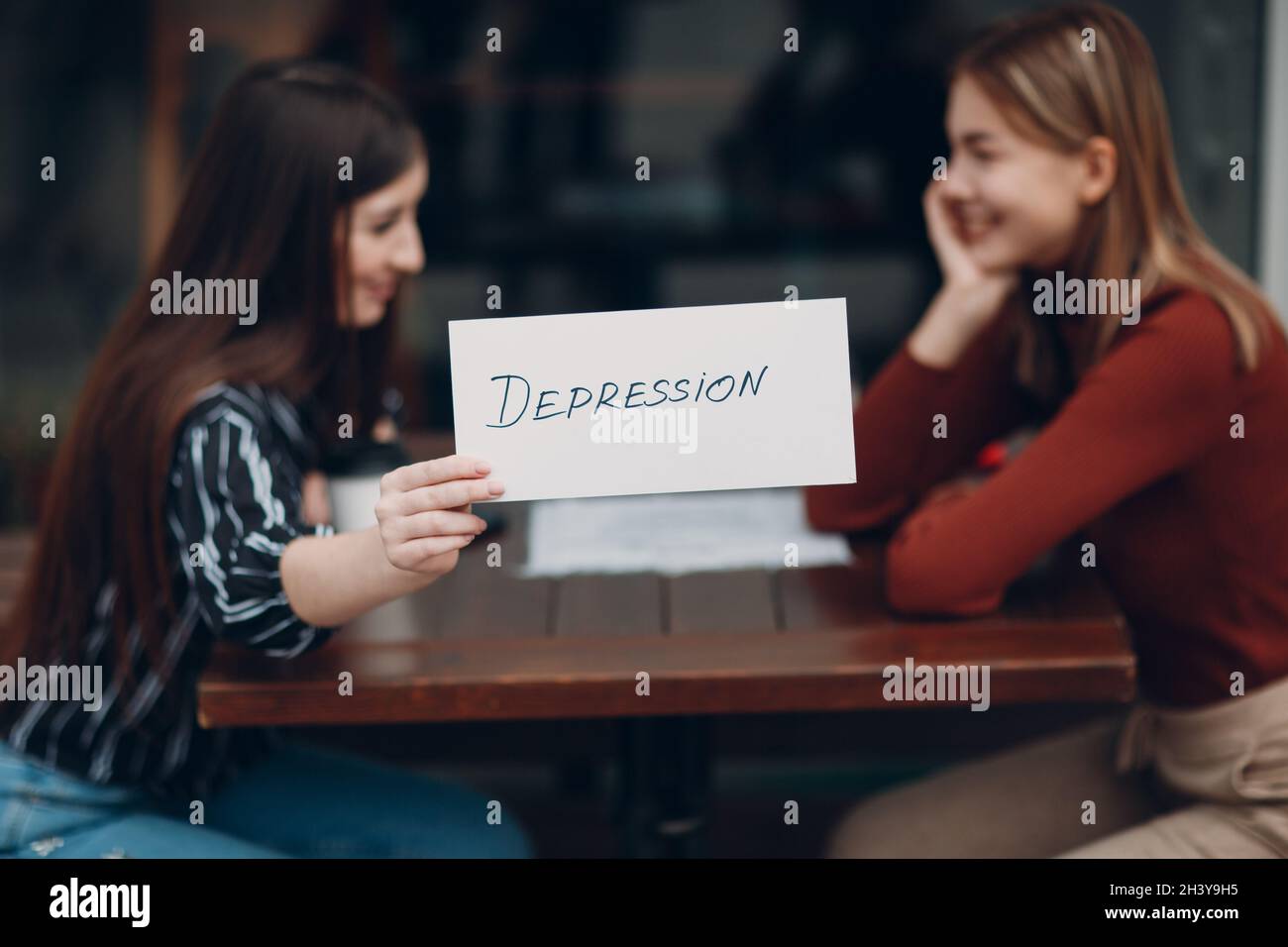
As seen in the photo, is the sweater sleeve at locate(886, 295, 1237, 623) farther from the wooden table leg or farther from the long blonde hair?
the wooden table leg

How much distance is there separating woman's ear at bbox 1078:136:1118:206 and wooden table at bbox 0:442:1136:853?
454 millimetres

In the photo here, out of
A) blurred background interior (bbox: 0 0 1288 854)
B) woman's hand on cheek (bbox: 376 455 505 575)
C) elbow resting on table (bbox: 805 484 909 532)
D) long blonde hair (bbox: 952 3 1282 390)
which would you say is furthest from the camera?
blurred background interior (bbox: 0 0 1288 854)

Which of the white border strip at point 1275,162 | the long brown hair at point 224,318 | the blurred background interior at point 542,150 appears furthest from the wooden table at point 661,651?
the blurred background interior at point 542,150

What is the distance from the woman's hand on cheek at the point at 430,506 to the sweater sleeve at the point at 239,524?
20cm

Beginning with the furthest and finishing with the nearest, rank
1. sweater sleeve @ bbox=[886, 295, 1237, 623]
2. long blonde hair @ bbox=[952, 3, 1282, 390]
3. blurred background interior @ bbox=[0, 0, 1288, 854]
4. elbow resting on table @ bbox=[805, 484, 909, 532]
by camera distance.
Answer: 1. blurred background interior @ bbox=[0, 0, 1288, 854]
2. elbow resting on table @ bbox=[805, 484, 909, 532]
3. long blonde hair @ bbox=[952, 3, 1282, 390]
4. sweater sleeve @ bbox=[886, 295, 1237, 623]

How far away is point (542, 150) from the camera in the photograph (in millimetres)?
3338

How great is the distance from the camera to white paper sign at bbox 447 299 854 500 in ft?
4.07

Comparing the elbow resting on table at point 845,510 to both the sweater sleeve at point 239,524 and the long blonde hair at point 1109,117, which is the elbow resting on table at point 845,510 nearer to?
the long blonde hair at point 1109,117

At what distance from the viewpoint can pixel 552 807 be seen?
2.69 metres

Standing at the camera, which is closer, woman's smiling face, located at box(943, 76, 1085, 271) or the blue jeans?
the blue jeans

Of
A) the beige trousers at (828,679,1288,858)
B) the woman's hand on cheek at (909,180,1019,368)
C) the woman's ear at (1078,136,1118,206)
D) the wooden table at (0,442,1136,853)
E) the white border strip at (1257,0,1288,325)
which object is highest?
the white border strip at (1257,0,1288,325)

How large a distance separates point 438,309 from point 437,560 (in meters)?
2.30

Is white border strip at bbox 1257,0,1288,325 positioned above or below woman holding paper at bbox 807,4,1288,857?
above

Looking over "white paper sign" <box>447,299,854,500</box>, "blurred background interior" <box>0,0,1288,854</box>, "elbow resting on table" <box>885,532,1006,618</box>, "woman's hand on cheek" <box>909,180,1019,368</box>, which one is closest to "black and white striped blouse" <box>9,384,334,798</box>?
"white paper sign" <box>447,299,854,500</box>
